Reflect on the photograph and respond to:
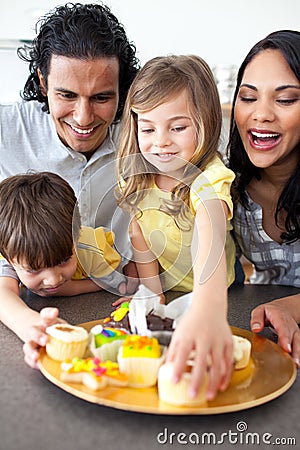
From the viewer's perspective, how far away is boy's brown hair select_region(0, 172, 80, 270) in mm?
1253

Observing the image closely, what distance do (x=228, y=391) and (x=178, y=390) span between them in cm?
10

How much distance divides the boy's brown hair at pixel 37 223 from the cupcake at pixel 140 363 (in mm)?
403

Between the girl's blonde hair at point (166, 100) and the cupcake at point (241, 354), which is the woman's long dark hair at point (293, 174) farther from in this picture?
the cupcake at point (241, 354)

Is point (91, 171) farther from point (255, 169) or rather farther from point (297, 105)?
point (297, 105)

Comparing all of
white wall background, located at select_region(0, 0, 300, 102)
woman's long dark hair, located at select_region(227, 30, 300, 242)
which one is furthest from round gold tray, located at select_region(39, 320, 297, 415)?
white wall background, located at select_region(0, 0, 300, 102)

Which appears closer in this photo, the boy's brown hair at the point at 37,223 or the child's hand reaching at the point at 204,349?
the child's hand reaching at the point at 204,349

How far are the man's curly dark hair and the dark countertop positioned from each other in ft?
3.02

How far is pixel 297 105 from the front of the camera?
1.38 metres

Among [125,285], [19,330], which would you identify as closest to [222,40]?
[125,285]

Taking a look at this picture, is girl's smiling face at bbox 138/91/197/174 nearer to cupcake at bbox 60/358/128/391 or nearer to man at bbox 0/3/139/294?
man at bbox 0/3/139/294

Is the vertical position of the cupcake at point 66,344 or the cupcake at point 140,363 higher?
the cupcake at point 140,363

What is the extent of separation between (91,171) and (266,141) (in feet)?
1.80

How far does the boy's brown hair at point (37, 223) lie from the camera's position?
125 centimetres

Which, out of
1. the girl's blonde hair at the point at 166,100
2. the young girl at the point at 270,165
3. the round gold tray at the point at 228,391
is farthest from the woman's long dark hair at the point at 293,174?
the round gold tray at the point at 228,391
